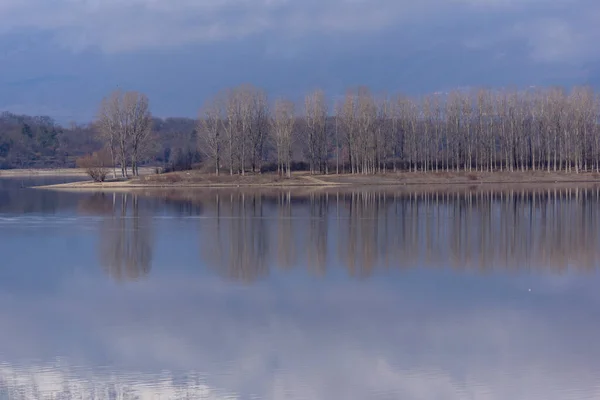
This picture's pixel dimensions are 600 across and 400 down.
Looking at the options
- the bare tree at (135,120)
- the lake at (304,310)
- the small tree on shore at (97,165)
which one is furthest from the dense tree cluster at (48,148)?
the lake at (304,310)

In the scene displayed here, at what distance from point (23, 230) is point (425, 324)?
65.2ft

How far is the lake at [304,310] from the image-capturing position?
33.1 ft

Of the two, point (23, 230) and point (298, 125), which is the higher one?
point (298, 125)

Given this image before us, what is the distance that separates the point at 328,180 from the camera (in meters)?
61.3

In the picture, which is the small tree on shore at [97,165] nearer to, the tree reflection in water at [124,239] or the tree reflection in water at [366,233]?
the tree reflection in water at [366,233]

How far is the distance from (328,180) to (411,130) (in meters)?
15.0

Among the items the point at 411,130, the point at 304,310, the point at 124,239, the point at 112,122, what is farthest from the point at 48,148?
the point at 304,310

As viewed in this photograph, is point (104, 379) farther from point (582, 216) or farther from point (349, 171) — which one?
point (349, 171)

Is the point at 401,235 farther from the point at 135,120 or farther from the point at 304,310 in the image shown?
the point at 135,120

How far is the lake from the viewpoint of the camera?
10.1 m

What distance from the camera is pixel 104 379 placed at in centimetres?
1016

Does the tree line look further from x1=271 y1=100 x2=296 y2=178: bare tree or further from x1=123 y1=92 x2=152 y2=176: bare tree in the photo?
x1=123 y1=92 x2=152 y2=176: bare tree

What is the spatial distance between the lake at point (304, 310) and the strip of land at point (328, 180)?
30258mm

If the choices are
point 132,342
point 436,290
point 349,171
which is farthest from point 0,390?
point 349,171
